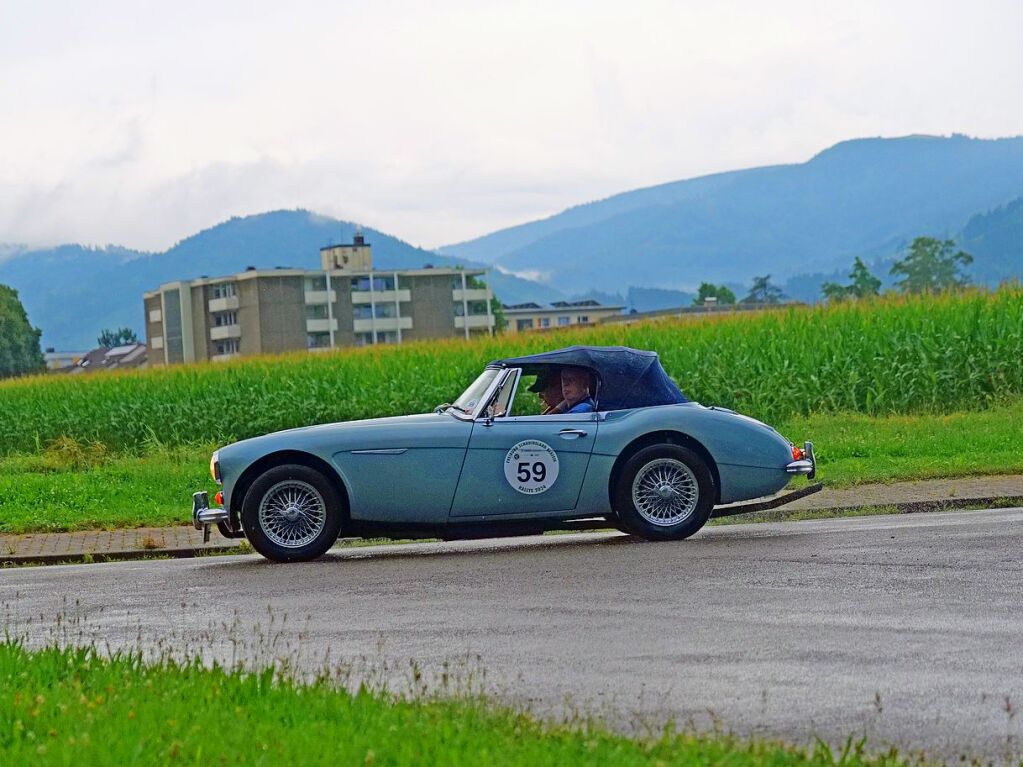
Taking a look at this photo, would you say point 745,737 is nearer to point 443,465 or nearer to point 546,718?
point 546,718

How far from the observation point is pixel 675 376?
27234 millimetres

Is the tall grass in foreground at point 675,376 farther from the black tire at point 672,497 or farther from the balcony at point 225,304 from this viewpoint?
the balcony at point 225,304

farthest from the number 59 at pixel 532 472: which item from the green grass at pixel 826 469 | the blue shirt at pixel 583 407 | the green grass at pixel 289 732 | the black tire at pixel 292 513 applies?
the green grass at pixel 826 469

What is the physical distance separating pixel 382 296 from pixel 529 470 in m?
154

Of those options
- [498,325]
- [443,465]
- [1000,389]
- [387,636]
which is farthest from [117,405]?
[498,325]

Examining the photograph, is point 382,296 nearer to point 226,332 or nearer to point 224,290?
point 224,290

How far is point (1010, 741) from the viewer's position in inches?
215

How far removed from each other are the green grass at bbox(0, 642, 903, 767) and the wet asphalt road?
0.48 meters

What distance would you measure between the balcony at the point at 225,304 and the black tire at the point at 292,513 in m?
150

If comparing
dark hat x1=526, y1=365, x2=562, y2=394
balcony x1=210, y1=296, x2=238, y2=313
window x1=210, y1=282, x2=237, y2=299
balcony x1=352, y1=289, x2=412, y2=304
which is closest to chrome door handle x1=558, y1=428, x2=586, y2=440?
dark hat x1=526, y1=365, x2=562, y2=394

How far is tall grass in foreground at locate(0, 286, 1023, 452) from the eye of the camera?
25.2m

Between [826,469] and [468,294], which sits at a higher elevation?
[468,294]

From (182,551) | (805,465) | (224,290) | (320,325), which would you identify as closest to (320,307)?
(320,325)

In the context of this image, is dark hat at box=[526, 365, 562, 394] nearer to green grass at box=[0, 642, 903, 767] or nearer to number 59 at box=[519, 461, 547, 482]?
number 59 at box=[519, 461, 547, 482]
